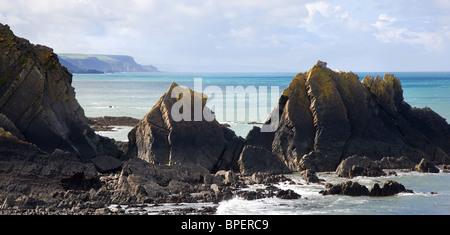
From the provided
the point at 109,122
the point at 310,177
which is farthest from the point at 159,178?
the point at 109,122

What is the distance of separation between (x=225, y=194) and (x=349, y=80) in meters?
13.4

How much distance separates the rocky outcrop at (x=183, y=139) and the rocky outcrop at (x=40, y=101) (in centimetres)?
272

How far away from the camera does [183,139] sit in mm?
29953

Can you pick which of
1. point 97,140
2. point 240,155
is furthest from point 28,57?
point 240,155

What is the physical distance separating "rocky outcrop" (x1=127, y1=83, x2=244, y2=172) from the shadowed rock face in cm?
210

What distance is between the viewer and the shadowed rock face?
30.9m

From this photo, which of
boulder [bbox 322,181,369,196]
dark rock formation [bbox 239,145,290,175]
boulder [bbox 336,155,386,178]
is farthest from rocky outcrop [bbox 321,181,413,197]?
dark rock formation [bbox 239,145,290,175]

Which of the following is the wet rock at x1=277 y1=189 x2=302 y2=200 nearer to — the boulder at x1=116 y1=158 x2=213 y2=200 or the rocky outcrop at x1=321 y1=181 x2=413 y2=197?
the rocky outcrop at x1=321 y1=181 x2=413 y2=197

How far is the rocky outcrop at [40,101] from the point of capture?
27641 millimetres

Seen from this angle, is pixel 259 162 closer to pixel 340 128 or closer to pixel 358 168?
pixel 358 168
